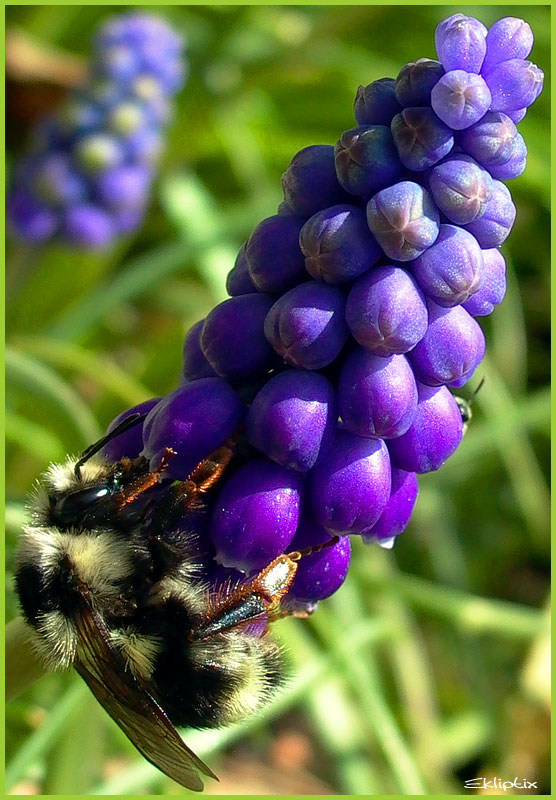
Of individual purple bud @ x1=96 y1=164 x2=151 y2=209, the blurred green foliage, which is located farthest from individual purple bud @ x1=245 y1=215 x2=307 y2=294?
individual purple bud @ x1=96 y1=164 x2=151 y2=209

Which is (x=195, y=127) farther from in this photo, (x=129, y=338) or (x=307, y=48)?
(x=129, y=338)

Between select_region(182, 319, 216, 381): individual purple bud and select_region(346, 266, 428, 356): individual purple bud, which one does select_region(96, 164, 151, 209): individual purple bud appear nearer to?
select_region(182, 319, 216, 381): individual purple bud

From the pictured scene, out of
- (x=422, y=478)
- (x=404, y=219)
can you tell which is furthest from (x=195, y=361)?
(x=422, y=478)

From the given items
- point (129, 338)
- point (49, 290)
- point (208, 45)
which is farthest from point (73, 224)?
point (208, 45)

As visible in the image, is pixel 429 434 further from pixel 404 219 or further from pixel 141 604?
pixel 141 604

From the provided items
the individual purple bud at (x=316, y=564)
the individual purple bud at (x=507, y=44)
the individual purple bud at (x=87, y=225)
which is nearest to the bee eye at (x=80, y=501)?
the individual purple bud at (x=316, y=564)

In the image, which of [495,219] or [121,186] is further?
[121,186]
